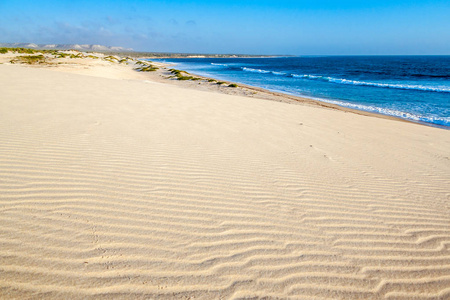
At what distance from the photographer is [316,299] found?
193 centimetres

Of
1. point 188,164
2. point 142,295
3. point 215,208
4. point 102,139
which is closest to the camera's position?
point 142,295

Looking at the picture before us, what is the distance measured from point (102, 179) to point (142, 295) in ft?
6.58

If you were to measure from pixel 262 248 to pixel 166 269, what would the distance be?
0.94 metres

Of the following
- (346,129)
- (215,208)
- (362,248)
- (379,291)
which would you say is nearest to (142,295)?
(215,208)

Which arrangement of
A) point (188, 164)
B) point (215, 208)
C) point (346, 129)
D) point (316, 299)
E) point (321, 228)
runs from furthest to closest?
point (346, 129) < point (188, 164) < point (215, 208) < point (321, 228) < point (316, 299)

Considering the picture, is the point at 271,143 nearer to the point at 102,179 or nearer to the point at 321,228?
the point at 321,228

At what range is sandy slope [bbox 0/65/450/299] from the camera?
198cm

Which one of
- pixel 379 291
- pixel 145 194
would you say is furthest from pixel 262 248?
pixel 145 194

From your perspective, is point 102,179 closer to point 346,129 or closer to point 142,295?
point 142,295

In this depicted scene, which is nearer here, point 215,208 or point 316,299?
point 316,299

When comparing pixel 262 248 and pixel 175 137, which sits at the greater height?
pixel 175 137

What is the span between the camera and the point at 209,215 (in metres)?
2.84

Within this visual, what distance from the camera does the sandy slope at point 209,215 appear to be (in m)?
1.98

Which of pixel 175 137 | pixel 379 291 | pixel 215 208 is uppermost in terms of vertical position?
pixel 175 137
